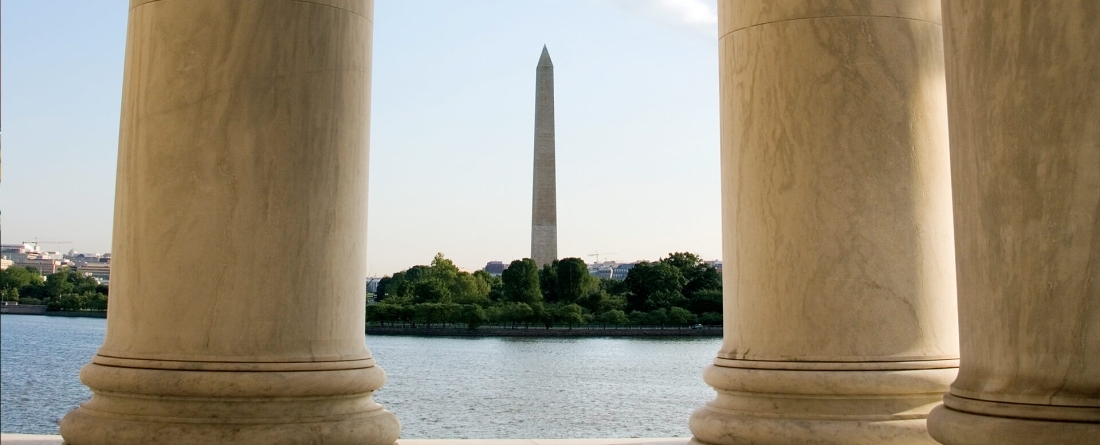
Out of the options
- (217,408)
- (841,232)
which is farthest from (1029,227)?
(217,408)

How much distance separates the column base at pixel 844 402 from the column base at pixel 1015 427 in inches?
631

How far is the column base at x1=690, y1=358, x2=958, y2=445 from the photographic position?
226ft

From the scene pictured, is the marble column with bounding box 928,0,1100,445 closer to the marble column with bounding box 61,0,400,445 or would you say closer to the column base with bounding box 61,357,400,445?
the column base with bounding box 61,357,400,445

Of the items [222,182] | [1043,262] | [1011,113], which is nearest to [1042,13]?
[1011,113]

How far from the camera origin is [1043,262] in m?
48.7

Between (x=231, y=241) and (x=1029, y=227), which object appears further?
(x=231, y=241)

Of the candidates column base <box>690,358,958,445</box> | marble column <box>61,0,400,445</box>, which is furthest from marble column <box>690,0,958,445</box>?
marble column <box>61,0,400,445</box>

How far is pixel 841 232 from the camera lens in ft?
231

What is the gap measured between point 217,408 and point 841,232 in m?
38.9

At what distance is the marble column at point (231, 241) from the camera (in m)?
58.1

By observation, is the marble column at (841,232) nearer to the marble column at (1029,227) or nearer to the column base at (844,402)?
the column base at (844,402)

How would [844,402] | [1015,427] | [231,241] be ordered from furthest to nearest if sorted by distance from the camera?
[844,402], [231,241], [1015,427]

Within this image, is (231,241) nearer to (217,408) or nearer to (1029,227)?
(217,408)

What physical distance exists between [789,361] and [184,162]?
126ft
